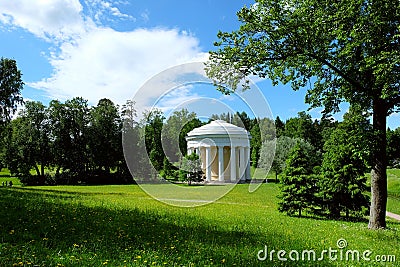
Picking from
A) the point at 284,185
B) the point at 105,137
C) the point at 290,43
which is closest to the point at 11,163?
the point at 105,137

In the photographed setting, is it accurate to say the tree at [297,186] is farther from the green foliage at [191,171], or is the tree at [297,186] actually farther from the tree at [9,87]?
the tree at [9,87]

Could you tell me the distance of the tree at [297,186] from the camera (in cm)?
1727

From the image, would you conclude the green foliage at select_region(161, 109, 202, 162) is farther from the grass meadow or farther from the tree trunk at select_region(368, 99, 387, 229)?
the tree trunk at select_region(368, 99, 387, 229)

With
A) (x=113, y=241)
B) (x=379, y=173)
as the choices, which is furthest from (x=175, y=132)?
(x=113, y=241)

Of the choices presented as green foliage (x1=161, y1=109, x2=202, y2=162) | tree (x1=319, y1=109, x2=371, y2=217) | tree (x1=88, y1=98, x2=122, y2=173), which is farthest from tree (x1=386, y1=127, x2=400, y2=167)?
green foliage (x1=161, y1=109, x2=202, y2=162)

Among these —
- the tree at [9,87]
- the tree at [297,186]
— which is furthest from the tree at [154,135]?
the tree at [9,87]

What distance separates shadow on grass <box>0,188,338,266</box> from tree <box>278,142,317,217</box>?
Result: 7347 millimetres

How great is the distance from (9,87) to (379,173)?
38.8 metres

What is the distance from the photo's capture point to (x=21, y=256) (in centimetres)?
587

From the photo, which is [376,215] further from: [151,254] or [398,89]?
[151,254]

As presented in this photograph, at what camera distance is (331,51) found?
13484 millimetres

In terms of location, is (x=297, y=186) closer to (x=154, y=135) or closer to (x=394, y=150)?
(x=154, y=135)

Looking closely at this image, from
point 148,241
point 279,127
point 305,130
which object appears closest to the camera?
point 148,241

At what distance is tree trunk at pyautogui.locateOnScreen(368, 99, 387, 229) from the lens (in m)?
13.0
